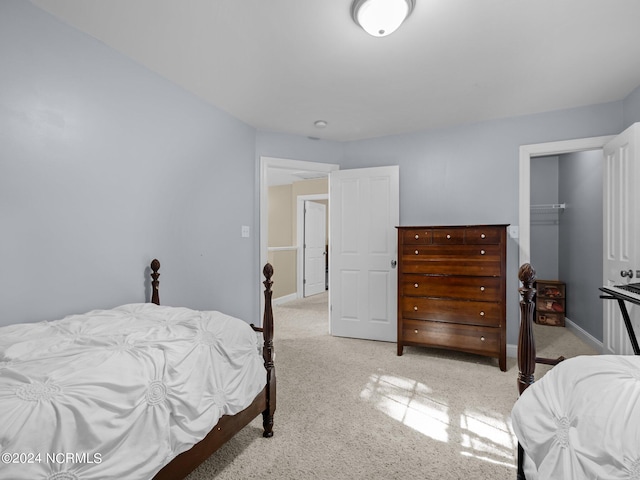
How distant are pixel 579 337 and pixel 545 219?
181cm

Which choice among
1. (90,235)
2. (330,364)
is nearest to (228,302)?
(330,364)

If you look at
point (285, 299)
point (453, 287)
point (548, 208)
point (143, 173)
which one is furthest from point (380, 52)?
point (285, 299)

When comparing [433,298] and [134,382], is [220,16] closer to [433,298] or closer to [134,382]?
[134,382]

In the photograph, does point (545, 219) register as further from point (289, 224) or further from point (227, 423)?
point (227, 423)

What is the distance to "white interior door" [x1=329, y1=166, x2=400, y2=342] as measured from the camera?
3.89 meters

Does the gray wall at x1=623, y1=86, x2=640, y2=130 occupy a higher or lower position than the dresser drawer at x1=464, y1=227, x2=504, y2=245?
higher

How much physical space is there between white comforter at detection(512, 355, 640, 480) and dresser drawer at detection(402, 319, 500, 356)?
208cm

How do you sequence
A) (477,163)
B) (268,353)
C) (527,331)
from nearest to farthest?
(527,331) < (268,353) < (477,163)

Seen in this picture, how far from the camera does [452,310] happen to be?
325 centimetres

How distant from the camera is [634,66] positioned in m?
2.47

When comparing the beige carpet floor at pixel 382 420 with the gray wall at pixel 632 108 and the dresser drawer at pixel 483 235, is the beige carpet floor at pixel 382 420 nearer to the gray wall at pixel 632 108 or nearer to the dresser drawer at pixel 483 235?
the dresser drawer at pixel 483 235

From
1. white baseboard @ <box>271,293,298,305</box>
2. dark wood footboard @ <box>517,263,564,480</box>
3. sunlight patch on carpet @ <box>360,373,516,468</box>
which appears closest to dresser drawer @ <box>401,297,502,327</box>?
sunlight patch on carpet @ <box>360,373,516,468</box>

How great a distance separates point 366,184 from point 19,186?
3085 mm

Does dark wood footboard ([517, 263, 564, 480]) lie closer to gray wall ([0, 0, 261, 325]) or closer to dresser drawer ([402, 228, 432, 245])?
dresser drawer ([402, 228, 432, 245])
